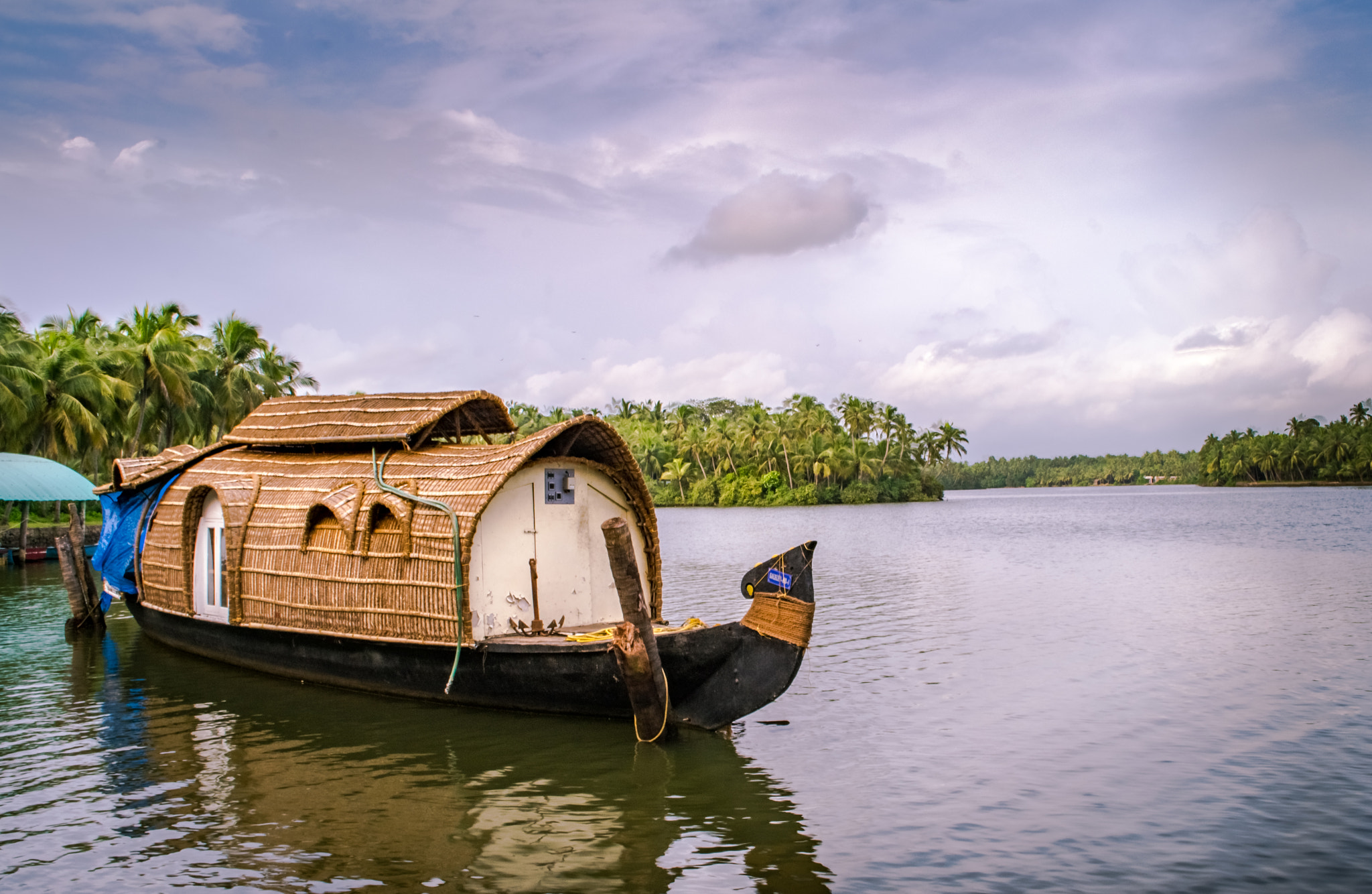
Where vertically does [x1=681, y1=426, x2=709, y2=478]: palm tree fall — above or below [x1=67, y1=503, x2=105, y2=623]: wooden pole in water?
above

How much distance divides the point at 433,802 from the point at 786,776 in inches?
102

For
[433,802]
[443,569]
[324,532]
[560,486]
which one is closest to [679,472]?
[560,486]

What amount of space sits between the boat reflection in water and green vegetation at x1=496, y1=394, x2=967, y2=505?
174 ft

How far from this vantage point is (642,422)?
8175 cm

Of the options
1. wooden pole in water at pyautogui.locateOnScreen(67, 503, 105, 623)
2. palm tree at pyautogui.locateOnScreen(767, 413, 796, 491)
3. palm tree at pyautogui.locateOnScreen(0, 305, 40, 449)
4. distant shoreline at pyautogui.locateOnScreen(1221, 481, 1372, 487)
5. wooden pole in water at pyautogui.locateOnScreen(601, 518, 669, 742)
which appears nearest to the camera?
wooden pole in water at pyautogui.locateOnScreen(601, 518, 669, 742)

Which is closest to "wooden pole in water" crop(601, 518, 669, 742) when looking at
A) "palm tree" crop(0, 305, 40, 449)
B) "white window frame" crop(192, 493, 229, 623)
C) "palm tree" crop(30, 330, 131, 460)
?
"white window frame" crop(192, 493, 229, 623)

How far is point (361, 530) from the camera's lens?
28.7 feet

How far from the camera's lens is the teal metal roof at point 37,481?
65.5 feet

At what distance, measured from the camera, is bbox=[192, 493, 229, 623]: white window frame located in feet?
34.1

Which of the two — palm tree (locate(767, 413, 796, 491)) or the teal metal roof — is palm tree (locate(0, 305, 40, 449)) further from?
palm tree (locate(767, 413, 796, 491))

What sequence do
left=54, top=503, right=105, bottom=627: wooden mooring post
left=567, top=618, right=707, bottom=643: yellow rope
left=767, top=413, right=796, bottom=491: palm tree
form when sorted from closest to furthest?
left=567, top=618, right=707, bottom=643: yellow rope, left=54, top=503, right=105, bottom=627: wooden mooring post, left=767, top=413, right=796, bottom=491: palm tree

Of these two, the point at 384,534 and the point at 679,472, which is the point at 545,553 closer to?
the point at 384,534

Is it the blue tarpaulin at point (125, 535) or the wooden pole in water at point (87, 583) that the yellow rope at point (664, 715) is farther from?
the wooden pole in water at point (87, 583)

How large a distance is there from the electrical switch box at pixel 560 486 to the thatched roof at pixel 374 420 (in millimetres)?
1575
